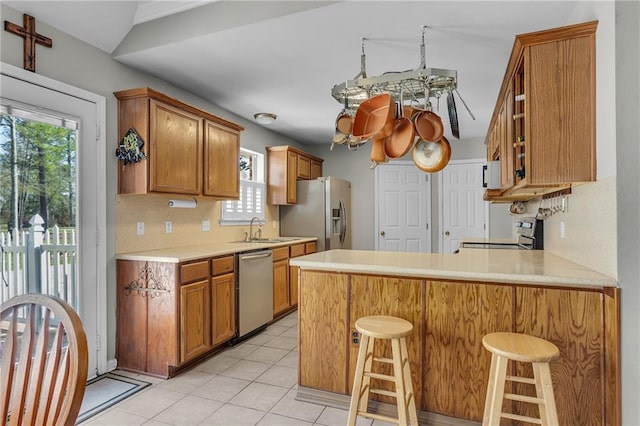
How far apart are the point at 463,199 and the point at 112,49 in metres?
4.81

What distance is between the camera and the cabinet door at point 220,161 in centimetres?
354

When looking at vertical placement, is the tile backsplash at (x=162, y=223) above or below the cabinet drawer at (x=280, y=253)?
above

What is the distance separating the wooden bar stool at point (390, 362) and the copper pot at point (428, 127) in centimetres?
105

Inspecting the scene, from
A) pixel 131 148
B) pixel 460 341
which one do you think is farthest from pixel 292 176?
pixel 460 341

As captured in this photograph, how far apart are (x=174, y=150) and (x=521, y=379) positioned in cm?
286

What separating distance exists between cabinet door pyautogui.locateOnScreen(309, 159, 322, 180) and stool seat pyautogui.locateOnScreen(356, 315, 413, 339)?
388 cm

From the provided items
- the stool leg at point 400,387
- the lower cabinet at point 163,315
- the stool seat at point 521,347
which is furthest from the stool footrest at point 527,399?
the lower cabinet at point 163,315

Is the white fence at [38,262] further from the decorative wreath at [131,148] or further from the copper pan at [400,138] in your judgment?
the copper pan at [400,138]

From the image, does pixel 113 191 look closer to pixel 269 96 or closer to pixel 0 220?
pixel 0 220

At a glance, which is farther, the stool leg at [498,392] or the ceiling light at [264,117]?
the ceiling light at [264,117]

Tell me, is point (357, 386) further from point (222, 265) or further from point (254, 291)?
point (254, 291)

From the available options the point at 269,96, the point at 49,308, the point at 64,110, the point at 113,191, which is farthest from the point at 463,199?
the point at 49,308

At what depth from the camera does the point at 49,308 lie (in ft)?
3.26

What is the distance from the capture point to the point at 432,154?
7.61 feet
